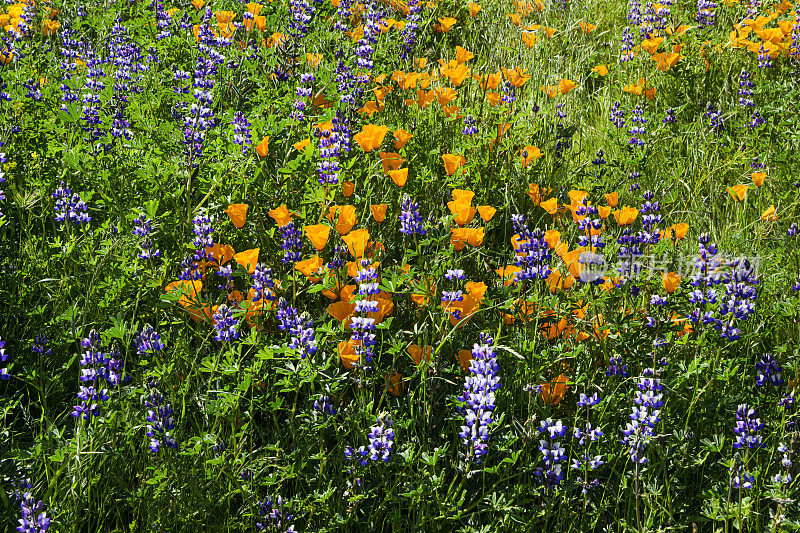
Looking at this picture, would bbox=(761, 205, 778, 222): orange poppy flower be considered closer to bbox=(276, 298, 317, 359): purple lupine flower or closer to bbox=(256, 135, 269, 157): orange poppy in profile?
bbox=(276, 298, 317, 359): purple lupine flower

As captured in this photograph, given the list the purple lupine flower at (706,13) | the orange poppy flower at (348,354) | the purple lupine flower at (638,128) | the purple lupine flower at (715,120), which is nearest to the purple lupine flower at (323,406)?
the orange poppy flower at (348,354)

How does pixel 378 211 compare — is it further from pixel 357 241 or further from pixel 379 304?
pixel 379 304

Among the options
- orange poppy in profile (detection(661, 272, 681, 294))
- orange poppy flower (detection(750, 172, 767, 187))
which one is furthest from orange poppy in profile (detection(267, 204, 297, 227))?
orange poppy flower (detection(750, 172, 767, 187))

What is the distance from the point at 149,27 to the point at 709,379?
→ 417 centimetres

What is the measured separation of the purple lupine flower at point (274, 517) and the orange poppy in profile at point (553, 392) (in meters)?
0.88

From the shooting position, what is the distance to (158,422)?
6.11 ft

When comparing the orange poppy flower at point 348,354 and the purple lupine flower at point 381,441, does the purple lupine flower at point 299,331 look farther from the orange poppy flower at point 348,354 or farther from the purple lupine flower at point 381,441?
the purple lupine flower at point 381,441

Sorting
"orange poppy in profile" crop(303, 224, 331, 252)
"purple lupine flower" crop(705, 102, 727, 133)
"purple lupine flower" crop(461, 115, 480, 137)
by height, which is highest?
"purple lupine flower" crop(705, 102, 727, 133)

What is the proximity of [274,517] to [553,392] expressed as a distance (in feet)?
3.17

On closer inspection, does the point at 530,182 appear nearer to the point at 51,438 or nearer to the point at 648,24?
the point at 648,24

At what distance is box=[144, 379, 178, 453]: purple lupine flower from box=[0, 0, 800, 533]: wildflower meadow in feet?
0.04

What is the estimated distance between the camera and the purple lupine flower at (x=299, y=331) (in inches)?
77.7

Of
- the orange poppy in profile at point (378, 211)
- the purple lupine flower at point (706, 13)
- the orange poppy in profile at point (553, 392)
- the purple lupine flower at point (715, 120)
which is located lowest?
the orange poppy in profile at point (553, 392)

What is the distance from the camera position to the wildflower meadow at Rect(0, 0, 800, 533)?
6.41 feet
